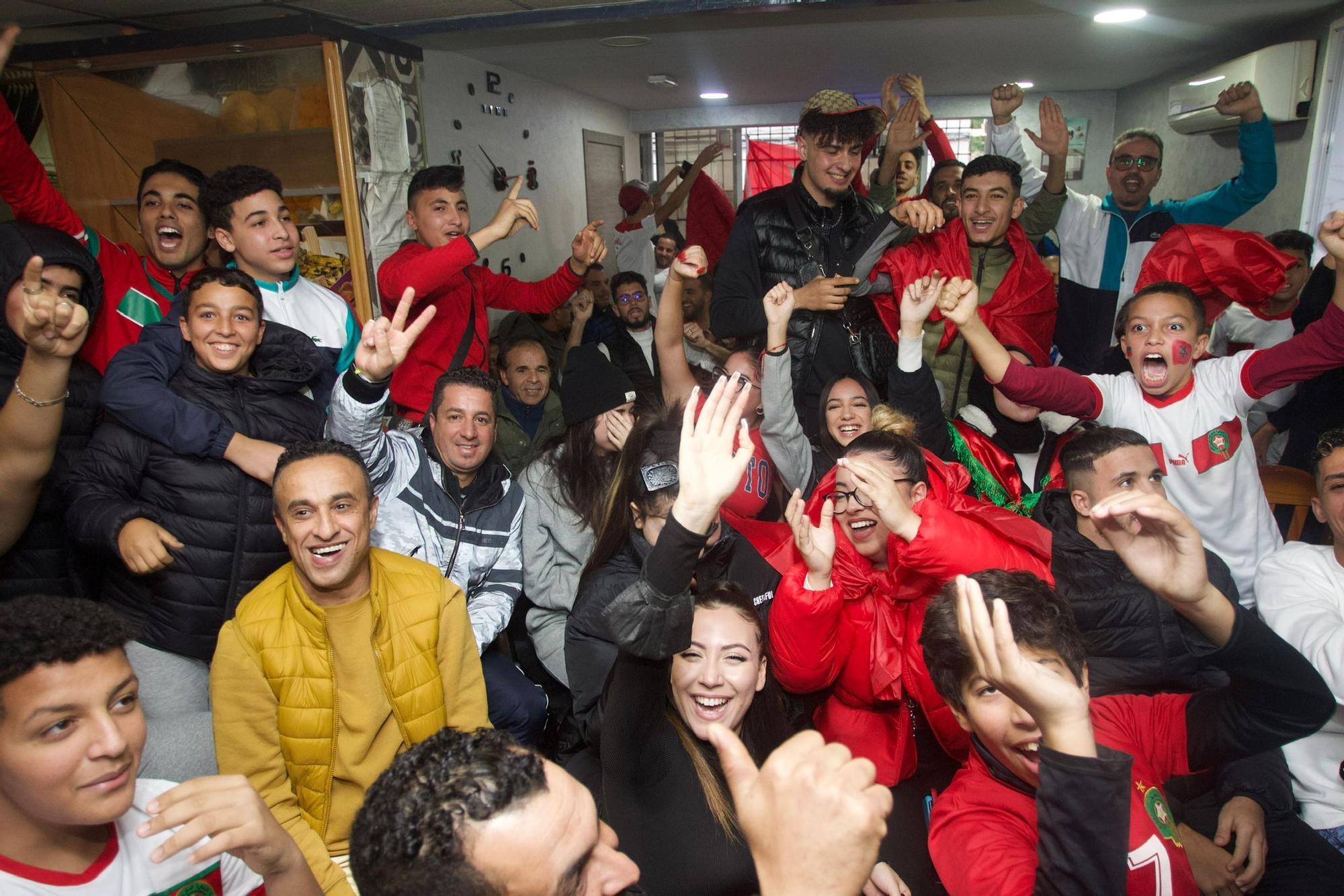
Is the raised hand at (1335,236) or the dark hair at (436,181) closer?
the raised hand at (1335,236)

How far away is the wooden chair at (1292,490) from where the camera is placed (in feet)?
8.45

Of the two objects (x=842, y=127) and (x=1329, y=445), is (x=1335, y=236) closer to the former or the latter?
(x=1329, y=445)

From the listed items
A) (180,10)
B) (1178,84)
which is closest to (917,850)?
(180,10)

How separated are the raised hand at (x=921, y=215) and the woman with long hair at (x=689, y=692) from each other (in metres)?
1.40

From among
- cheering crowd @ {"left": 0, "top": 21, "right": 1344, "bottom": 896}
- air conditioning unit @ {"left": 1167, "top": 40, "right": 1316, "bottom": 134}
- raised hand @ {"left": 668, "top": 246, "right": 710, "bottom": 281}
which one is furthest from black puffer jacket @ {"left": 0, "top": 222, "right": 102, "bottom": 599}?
air conditioning unit @ {"left": 1167, "top": 40, "right": 1316, "bottom": 134}

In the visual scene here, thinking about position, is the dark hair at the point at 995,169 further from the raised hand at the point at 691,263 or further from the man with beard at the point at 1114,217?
the raised hand at the point at 691,263

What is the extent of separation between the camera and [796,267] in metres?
2.94

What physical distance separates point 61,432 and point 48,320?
2.02 feet

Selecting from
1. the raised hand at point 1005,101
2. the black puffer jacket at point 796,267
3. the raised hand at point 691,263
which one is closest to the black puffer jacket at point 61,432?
the raised hand at point 691,263

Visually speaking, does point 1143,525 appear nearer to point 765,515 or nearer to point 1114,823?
point 1114,823

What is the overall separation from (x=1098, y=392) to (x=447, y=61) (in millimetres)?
4026

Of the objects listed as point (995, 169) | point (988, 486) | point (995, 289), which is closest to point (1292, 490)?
point (988, 486)

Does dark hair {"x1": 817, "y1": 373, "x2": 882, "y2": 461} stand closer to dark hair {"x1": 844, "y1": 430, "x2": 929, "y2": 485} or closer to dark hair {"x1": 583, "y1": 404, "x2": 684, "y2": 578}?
dark hair {"x1": 844, "y1": 430, "x2": 929, "y2": 485}

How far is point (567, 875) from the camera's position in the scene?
3.22 feet
